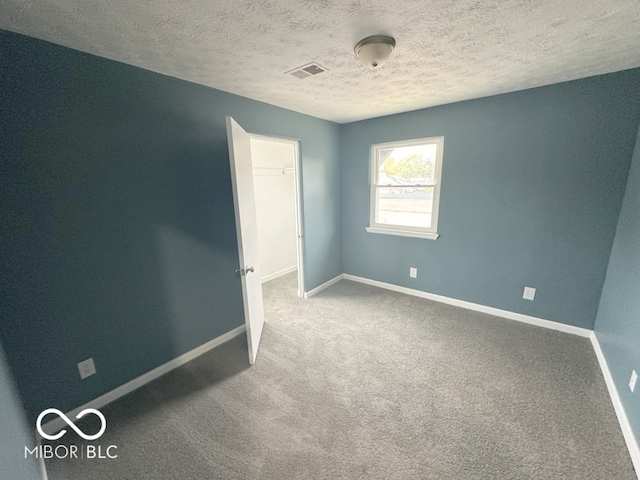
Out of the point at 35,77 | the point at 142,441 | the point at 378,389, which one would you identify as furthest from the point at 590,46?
the point at 142,441

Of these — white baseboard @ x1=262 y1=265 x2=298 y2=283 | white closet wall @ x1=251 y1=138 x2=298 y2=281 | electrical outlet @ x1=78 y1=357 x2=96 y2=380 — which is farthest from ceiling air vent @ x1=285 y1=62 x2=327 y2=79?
white baseboard @ x1=262 y1=265 x2=298 y2=283

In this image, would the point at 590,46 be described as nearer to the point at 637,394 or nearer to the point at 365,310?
the point at 637,394

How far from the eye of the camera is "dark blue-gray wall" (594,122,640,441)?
1.56m

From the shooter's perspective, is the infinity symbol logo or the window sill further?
the window sill

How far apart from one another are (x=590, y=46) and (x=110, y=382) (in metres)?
3.94

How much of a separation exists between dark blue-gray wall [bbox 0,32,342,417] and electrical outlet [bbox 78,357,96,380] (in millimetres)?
29

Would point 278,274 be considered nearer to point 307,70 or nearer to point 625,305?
point 307,70

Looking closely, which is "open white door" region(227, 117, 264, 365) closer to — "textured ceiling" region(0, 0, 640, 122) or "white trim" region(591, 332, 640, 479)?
"textured ceiling" region(0, 0, 640, 122)

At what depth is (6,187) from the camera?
53.6 inches

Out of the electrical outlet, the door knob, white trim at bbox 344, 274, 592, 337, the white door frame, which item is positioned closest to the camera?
the electrical outlet

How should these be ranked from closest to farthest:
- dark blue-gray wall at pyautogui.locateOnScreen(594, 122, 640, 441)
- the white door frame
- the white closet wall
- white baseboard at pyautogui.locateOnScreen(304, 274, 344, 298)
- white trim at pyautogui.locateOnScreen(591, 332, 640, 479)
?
white trim at pyautogui.locateOnScreen(591, 332, 640, 479) < dark blue-gray wall at pyautogui.locateOnScreen(594, 122, 640, 441) < the white door frame < white baseboard at pyautogui.locateOnScreen(304, 274, 344, 298) < the white closet wall

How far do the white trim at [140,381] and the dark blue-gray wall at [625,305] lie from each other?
296 cm

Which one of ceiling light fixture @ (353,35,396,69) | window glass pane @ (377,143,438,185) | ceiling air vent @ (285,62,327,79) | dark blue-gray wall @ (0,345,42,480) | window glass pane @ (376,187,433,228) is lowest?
dark blue-gray wall @ (0,345,42,480)

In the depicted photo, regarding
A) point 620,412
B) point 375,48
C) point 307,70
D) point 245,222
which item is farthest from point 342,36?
point 620,412
